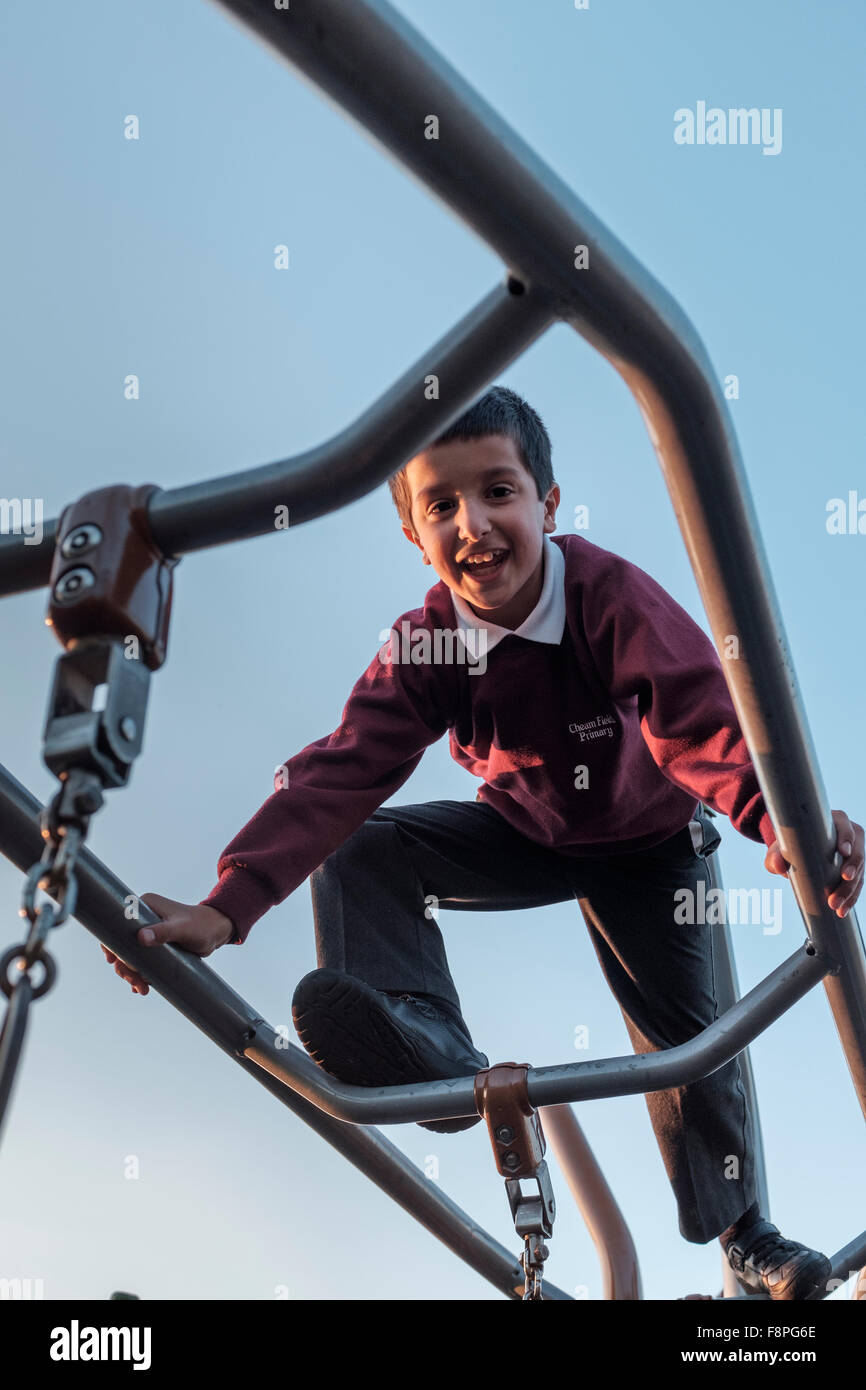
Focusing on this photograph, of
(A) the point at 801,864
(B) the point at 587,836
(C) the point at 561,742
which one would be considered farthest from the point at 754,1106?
(A) the point at 801,864

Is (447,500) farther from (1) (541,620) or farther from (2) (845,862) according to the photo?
(2) (845,862)

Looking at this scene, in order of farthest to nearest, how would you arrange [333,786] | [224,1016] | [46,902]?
[333,786] < [224,1016] < [46,902]

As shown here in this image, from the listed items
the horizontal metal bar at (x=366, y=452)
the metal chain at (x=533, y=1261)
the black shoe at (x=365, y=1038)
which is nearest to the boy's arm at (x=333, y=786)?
the black shoe at (x=365, y=1038)

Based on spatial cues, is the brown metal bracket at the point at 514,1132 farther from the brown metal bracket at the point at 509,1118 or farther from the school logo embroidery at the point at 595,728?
the school logo embroidery at the point at 595,728

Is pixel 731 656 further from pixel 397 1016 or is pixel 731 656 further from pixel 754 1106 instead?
pixel 754 1106

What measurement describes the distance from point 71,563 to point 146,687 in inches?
3.5

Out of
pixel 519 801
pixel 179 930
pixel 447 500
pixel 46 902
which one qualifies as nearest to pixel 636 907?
pixel 519 801

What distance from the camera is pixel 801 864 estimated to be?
44.3 inches

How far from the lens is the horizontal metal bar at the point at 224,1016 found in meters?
1.09

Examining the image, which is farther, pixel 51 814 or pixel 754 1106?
pixel 754 1106

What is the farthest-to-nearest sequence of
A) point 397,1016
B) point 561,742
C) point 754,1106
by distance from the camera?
point 754,1106, point 561,742, point 397,1016

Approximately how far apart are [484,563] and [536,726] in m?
0.21

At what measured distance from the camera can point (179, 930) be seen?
1.29m

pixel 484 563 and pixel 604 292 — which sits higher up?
pixel 484 563
